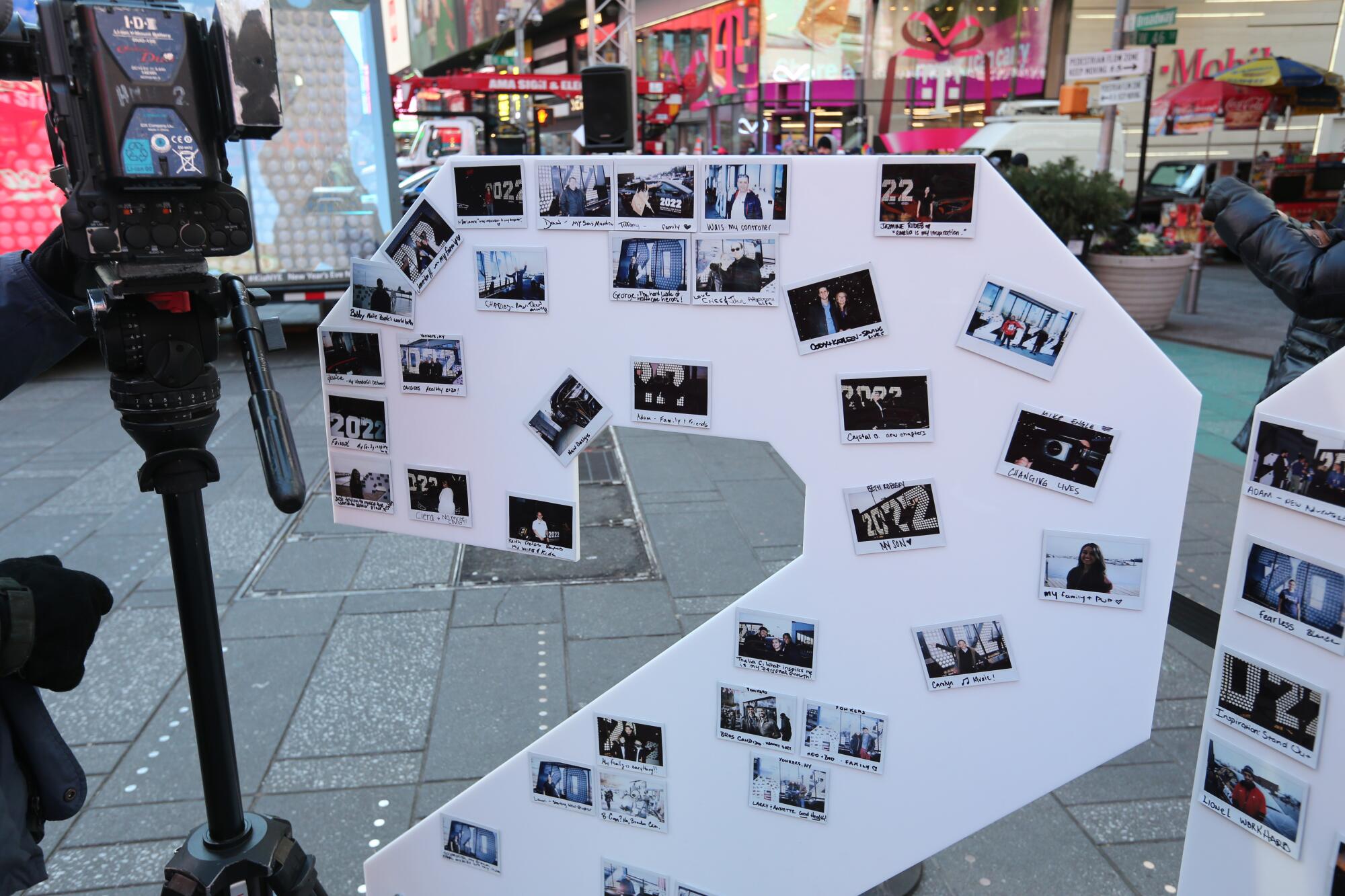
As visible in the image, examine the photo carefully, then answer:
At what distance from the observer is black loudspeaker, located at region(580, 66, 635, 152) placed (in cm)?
817

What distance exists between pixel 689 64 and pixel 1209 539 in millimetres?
27453

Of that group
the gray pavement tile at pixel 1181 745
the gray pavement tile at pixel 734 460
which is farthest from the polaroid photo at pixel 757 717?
the gray pavement tile at pixel 734 460

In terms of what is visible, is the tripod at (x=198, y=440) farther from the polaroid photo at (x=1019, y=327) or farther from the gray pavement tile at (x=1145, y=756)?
the gray pavement tile at (x=1145, y=756)

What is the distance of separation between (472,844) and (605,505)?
3.23 m

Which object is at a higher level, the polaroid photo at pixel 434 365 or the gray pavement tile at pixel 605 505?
the polaroid photo at pixel 434 365

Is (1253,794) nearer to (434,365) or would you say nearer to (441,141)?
(434,365)

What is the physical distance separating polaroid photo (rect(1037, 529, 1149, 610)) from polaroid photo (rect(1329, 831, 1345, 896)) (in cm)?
40

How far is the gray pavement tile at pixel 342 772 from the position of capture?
9.23 feet

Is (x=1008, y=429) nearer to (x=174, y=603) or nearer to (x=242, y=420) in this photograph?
(x=174, y=603)

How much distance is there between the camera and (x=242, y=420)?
22.0 ft

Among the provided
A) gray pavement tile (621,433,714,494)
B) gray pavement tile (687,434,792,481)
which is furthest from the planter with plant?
gray pavement tile (621,433,714,494)

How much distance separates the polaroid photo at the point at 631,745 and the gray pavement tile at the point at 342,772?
1.26 meters

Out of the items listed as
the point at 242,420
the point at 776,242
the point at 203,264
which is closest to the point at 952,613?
the point at 776,242

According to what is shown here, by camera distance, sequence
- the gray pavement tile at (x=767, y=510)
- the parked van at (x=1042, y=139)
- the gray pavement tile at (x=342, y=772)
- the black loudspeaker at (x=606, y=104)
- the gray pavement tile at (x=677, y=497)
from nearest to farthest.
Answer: the gray pavement tile at (x=342, y=772) < the gray pavement tile at (x=767, y=510) < the gray pavement tile at (x=677, y=497) < the black loudspeaker at (x=606, y=104) < the parked van at (x=1042, y=139)
